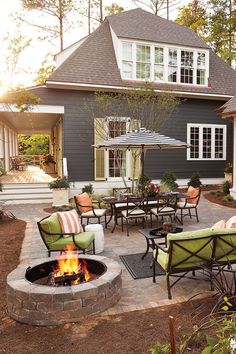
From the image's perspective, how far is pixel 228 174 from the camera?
14.6 meters

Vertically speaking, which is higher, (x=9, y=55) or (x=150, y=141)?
(x=9, y=55)

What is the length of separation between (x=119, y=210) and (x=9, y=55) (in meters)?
5.88

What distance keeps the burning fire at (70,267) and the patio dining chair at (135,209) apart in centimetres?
295

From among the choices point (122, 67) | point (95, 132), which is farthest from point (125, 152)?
point (122, 67)

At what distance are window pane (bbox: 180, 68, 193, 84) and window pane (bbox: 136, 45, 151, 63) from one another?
1907 mm

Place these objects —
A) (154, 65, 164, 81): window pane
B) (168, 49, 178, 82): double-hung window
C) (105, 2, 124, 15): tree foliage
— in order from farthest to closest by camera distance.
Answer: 1. (105, 2, 124, 15): tree foliage
2. (168, 49, 178, 82): double-hung window
3. (154, 65, 164, 81): window pane

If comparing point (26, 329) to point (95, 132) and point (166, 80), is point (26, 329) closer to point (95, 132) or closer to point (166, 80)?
point (95, 132)

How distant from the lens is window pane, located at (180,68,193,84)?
1488 centimetres

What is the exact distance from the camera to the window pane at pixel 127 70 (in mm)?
13938

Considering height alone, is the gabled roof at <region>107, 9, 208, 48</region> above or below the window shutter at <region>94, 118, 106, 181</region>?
above

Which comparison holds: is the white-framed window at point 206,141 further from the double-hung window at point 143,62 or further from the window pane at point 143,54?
the window pane at point 143,54

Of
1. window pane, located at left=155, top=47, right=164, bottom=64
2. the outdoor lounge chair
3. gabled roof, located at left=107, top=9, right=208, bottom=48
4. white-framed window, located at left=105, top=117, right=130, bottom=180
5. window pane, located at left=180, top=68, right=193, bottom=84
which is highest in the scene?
gabled roof, located at left=107, top=9, right=208, bottom=48

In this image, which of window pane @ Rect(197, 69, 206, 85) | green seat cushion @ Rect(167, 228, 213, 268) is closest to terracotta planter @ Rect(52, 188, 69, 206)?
green seat cushion @ Rect(167, 228, 213, 268)

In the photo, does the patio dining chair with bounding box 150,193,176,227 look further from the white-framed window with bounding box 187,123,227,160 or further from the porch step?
the white-framed window with bounding box 187,123,227,160
